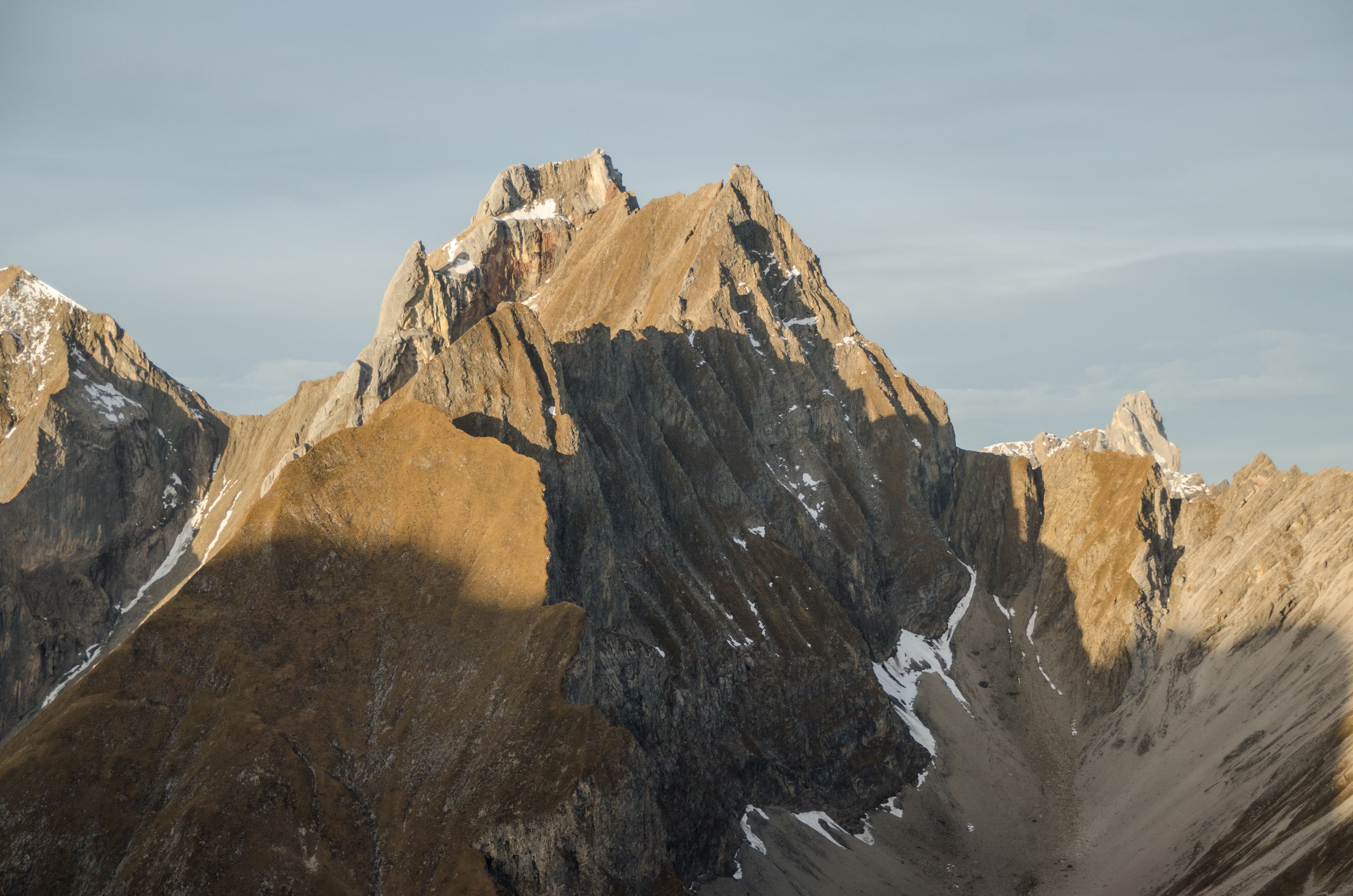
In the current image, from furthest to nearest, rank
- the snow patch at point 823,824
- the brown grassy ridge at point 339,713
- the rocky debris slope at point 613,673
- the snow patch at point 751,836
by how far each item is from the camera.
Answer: the snow patch at point 823,824, the snow patch at point 751,836, the rocky debris slope at point 613,673, the brown grassy ridge at point 339,713

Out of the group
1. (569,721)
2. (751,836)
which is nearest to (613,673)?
(569,721)

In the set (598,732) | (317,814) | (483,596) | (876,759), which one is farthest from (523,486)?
(876,759)

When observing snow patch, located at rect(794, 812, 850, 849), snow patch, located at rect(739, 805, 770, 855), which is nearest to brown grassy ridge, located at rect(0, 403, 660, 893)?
snow patch, located at rect(739, 805, 770, 855)

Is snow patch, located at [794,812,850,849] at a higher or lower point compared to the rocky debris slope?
lower

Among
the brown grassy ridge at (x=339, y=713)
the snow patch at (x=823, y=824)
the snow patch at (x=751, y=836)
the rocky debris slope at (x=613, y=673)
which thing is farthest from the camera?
Result: the snow patch at (x=823, y=824)

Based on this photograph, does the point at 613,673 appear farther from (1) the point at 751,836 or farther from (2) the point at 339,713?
(1) the point at 751,836

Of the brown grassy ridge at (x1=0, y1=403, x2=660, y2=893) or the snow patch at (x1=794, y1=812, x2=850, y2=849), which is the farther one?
the snow patch at (x1=794, y1=812, x2=850, y2=849)

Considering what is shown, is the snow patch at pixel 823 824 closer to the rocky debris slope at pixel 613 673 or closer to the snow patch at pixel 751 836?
the rocky debris slope at pixel 613 673

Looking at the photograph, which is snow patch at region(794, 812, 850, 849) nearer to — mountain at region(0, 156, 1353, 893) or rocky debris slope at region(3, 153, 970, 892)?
mountain at region(0, 156, 1353, 893)

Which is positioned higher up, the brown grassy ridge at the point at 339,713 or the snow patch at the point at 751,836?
the brown grassy ridge at the point at 339,713

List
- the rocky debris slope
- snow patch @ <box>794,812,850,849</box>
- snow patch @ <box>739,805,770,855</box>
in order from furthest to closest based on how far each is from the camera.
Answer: snow patch @ <box>794,812,850,849</box> → snow patch @ <box>739,805,770,855</box> → the rocky debris slope

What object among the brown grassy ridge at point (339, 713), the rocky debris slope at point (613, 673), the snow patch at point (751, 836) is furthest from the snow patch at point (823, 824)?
the brown grassy ridge at point (339, 713)
